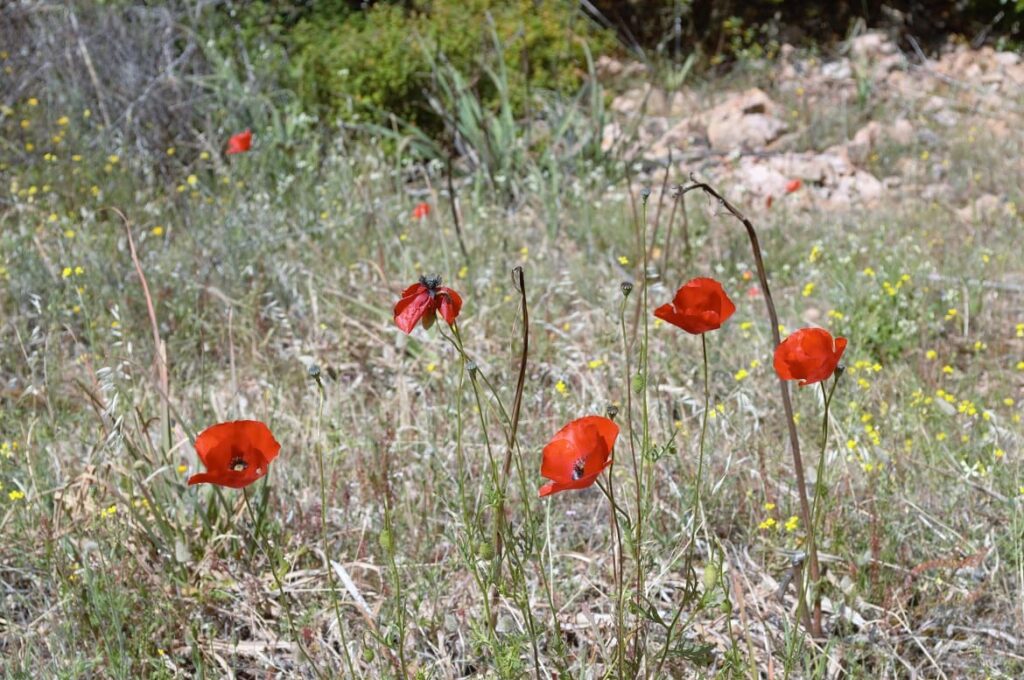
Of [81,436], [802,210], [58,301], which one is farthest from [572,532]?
[802,210]

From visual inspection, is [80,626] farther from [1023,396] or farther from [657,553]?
[1023,396]

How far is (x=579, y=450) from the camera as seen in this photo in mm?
1457

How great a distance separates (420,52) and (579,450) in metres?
4.90

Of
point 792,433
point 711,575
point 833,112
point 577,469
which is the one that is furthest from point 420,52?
point 711,575

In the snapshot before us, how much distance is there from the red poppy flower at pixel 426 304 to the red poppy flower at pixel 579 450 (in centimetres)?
23

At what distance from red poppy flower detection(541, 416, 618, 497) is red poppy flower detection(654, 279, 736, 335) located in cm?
19

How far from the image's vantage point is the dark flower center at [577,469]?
1475mm

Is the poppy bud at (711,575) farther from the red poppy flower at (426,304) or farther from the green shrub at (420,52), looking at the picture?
the green shrub at (420,52)

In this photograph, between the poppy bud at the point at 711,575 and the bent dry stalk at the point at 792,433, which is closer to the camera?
the poppy bud at the point at 711,575

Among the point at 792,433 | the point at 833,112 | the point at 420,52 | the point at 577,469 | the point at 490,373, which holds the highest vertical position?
the point at 577,469

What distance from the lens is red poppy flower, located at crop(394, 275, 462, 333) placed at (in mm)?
1494

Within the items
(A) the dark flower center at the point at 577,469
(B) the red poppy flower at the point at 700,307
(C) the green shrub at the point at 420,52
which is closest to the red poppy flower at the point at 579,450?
(A) the dark flower center at the point at 577,469

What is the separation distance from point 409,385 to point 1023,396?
5.83 feet

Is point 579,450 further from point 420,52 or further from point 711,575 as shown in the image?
point 420,52
